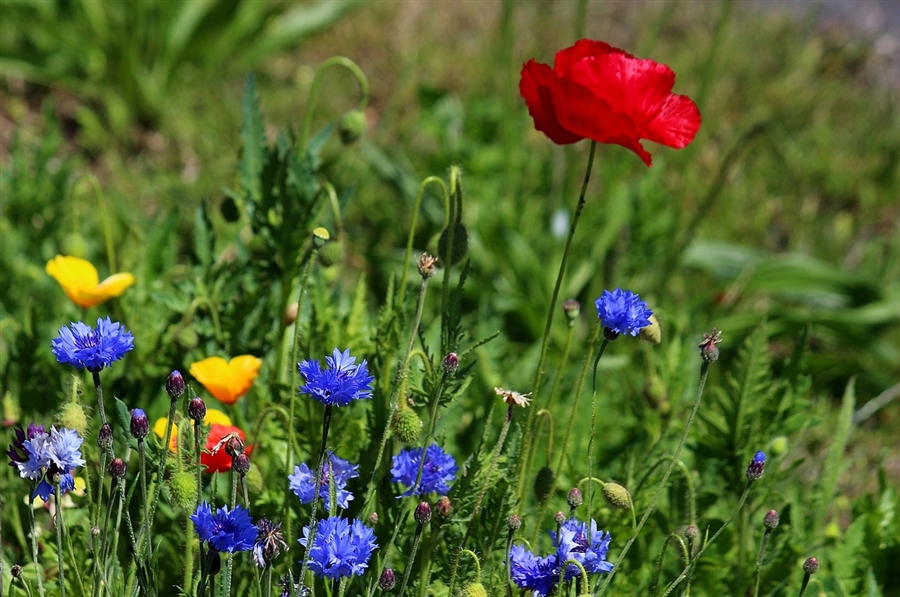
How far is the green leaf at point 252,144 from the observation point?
2043 millimetres

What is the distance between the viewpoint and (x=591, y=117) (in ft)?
4.78

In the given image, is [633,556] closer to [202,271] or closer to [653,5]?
[202,271]

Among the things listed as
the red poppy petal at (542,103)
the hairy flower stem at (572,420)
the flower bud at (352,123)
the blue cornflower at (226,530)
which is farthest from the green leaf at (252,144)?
the blue cornflower at (226,530)

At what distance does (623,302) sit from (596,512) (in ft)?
1.71

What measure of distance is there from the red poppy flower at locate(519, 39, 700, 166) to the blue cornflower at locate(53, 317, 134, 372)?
665 mm

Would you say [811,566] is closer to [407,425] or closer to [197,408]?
[407,425]

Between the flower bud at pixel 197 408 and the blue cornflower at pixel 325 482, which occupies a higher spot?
the blue cornflower at pixel 325 482

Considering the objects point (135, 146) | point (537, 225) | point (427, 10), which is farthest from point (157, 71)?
point (537, 225)

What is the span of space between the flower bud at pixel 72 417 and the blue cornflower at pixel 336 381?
32 cm

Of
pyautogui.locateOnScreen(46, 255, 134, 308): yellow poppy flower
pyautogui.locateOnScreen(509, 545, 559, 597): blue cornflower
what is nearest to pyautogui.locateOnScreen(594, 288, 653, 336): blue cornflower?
pyautogui.locateOnScreen(509, 545, 559, 597): blue cornflower

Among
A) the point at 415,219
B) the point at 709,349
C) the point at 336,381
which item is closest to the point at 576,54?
the point at 415,219

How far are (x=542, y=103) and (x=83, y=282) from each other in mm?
956

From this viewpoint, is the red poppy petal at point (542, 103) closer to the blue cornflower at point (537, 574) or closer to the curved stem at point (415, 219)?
the curved stem at point (415, 219)

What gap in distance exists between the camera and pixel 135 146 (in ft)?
11.8
